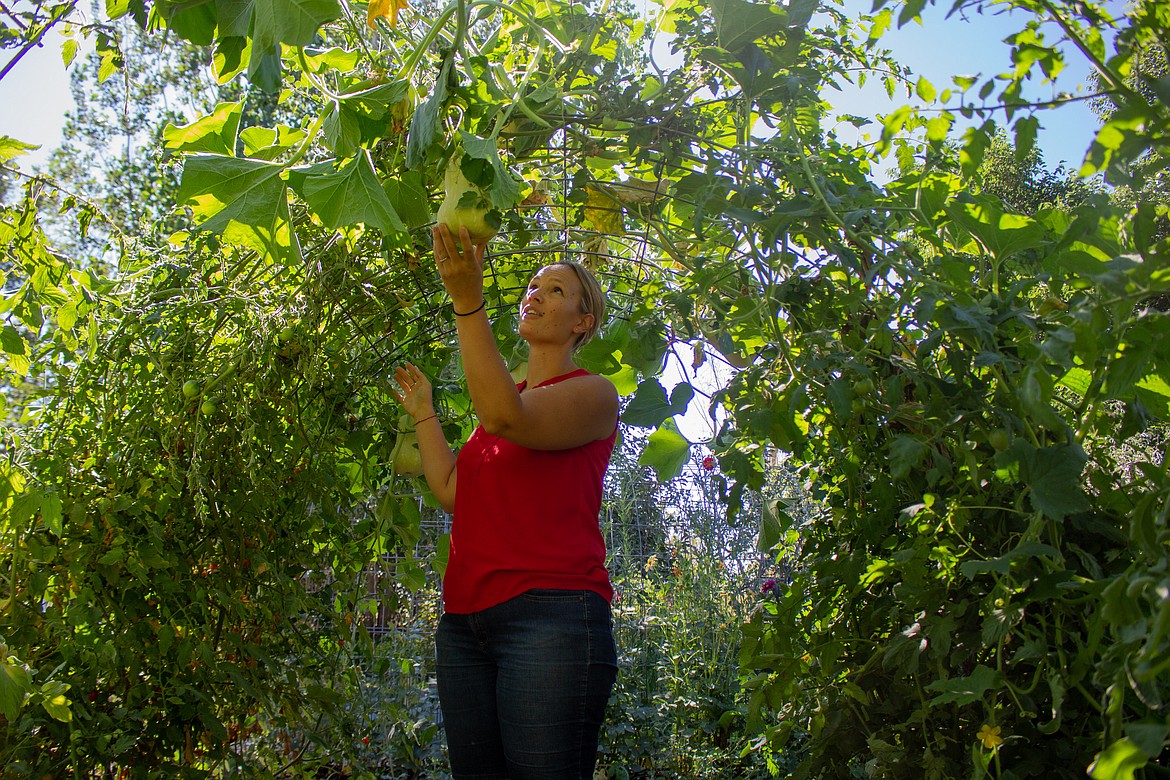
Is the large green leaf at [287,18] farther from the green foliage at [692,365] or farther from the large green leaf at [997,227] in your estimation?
the large green leaf at [997,227]

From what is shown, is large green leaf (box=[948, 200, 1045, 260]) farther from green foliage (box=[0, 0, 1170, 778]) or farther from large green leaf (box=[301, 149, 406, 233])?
large green leaf (box=[301, 149, 406, 233])

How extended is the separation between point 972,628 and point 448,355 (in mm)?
1212

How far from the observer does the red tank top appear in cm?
134

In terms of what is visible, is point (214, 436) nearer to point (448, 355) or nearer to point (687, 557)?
point (448, 355)

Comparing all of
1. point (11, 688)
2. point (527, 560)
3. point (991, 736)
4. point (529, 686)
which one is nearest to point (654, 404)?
point (527, 560)

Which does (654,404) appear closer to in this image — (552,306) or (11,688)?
(552,306)

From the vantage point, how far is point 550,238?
1.97m

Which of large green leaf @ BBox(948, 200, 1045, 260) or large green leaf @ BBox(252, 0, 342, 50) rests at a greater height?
large green leaf @ BBox(252, 0, 342, 50)

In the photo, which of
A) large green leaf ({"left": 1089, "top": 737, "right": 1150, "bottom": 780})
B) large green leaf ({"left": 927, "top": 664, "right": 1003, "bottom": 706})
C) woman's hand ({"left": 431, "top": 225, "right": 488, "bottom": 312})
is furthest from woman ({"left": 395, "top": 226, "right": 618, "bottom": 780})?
large green leaf ({"left": 1089, "top": 737, "right": 1150, "bottom": 780})

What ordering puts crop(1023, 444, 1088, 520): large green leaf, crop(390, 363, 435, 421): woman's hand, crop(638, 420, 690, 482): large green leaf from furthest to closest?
crop(390, 363, 435, 421): woman's hand < crop(638, 420, 690, 482): large green leaf < crop(1023, 444, 1088, 520): large green leaf

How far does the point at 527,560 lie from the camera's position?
4.38 feet

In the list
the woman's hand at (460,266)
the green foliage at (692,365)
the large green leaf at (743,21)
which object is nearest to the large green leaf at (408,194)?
the green foliage at (692,365)

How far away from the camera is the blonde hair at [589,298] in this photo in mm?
1571

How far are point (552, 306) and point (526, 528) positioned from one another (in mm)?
393
